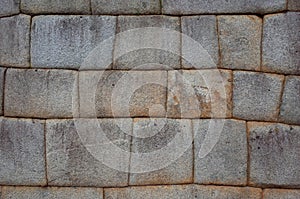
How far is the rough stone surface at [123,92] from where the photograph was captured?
4254 millimetres

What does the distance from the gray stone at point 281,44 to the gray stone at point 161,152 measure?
Answer: 36.0 inches

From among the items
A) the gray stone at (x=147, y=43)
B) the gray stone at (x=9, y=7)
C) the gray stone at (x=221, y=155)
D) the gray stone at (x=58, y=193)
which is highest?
the gray stone at (x=9, y=7)

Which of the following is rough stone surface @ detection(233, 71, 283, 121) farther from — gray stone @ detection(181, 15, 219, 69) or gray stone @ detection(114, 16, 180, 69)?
gray stone @ detection(114, 16, 180, 69)

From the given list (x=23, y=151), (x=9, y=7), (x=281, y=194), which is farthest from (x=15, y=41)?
(x=281, y=194)

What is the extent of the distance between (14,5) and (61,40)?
21.3 inches

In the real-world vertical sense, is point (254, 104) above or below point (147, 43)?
below

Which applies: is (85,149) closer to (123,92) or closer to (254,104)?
(123,92)

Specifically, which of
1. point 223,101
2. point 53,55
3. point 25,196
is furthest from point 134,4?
point 25,196

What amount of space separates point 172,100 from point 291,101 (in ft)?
3.43

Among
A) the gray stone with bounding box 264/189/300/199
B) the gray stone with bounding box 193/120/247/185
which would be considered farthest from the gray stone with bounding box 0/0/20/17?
the gray stone with bounding box 264/189/300/199

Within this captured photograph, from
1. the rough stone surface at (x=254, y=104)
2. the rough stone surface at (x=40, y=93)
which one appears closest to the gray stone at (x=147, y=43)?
the rough stone surface at (x=40, y=93)

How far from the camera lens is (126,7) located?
4.28 meters

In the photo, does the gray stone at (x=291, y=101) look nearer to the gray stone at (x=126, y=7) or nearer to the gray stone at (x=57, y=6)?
the gray stone at (x=126, y=7)

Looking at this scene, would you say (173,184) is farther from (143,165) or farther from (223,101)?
(223,101)
